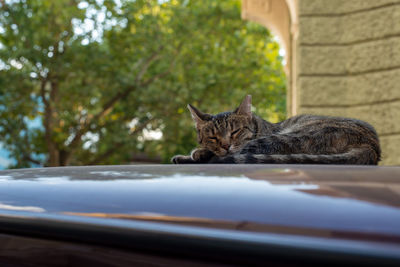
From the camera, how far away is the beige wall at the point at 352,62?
216 inches

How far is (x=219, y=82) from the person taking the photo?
12633 mm

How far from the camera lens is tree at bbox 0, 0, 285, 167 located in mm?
10367

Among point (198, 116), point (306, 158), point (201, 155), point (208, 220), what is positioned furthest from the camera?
point (198, 116)

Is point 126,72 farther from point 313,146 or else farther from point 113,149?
point 313,146

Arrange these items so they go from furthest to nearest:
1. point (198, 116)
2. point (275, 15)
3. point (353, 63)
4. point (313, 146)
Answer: point (275, 15)
point (353, 63)
point (198, 116)
point (313, 146)

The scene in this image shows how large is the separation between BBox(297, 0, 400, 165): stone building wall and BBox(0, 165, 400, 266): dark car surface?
5.36m

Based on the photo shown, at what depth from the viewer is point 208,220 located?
44 centimetres

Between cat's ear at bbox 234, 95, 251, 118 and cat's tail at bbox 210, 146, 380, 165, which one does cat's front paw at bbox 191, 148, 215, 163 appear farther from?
cat's ear at bbox 234, 95, 251, 118

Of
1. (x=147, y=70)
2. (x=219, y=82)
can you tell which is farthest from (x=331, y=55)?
→ (x=147, y=70)

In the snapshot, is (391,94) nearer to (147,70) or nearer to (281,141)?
(281,141)

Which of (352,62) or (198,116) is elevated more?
(352,62)

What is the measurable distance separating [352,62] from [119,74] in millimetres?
6902

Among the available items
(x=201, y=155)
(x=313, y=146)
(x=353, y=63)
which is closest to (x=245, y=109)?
(x=201, y=155)

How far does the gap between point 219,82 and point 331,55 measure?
22.2ft
